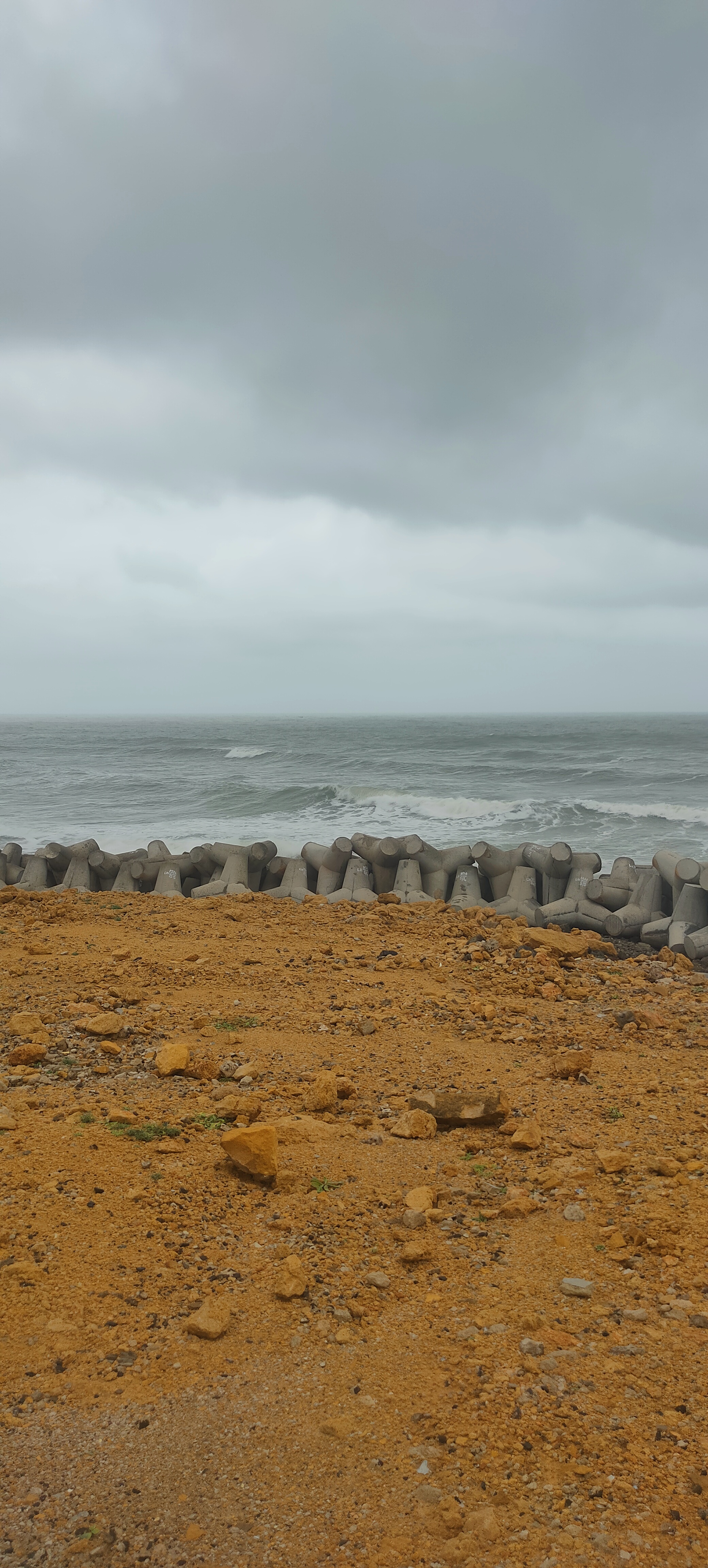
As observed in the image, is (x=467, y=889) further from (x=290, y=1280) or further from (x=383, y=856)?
(x=290, y=1280)

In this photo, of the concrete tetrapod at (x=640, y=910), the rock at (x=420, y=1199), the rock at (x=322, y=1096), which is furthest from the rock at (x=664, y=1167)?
the concrete tetrapod at (x=640, y=910)

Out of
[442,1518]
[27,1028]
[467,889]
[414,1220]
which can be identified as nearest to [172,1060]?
[27,1028]

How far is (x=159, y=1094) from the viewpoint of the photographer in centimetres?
319

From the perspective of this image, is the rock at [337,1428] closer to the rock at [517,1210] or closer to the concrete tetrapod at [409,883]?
the rock at [517,1210]

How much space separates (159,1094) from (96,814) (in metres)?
17.2

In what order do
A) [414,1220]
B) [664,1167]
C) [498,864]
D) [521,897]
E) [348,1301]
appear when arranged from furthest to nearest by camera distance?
1. [498,864]
2. [521,897]
3. [664,1167]
4. [414,1220]
5. [348,1301]

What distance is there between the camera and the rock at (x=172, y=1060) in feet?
11.1

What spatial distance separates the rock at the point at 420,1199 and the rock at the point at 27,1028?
5.88 feet

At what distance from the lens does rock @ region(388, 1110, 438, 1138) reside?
304 cm

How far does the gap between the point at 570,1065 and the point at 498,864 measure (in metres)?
5.11

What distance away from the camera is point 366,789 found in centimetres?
2262

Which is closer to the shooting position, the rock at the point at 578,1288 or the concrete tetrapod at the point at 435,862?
the rock at the point at 578,1288

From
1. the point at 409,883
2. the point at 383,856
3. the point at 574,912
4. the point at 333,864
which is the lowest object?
the point at 574,912

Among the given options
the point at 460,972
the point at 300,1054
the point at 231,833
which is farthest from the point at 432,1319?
the point at 231,833
